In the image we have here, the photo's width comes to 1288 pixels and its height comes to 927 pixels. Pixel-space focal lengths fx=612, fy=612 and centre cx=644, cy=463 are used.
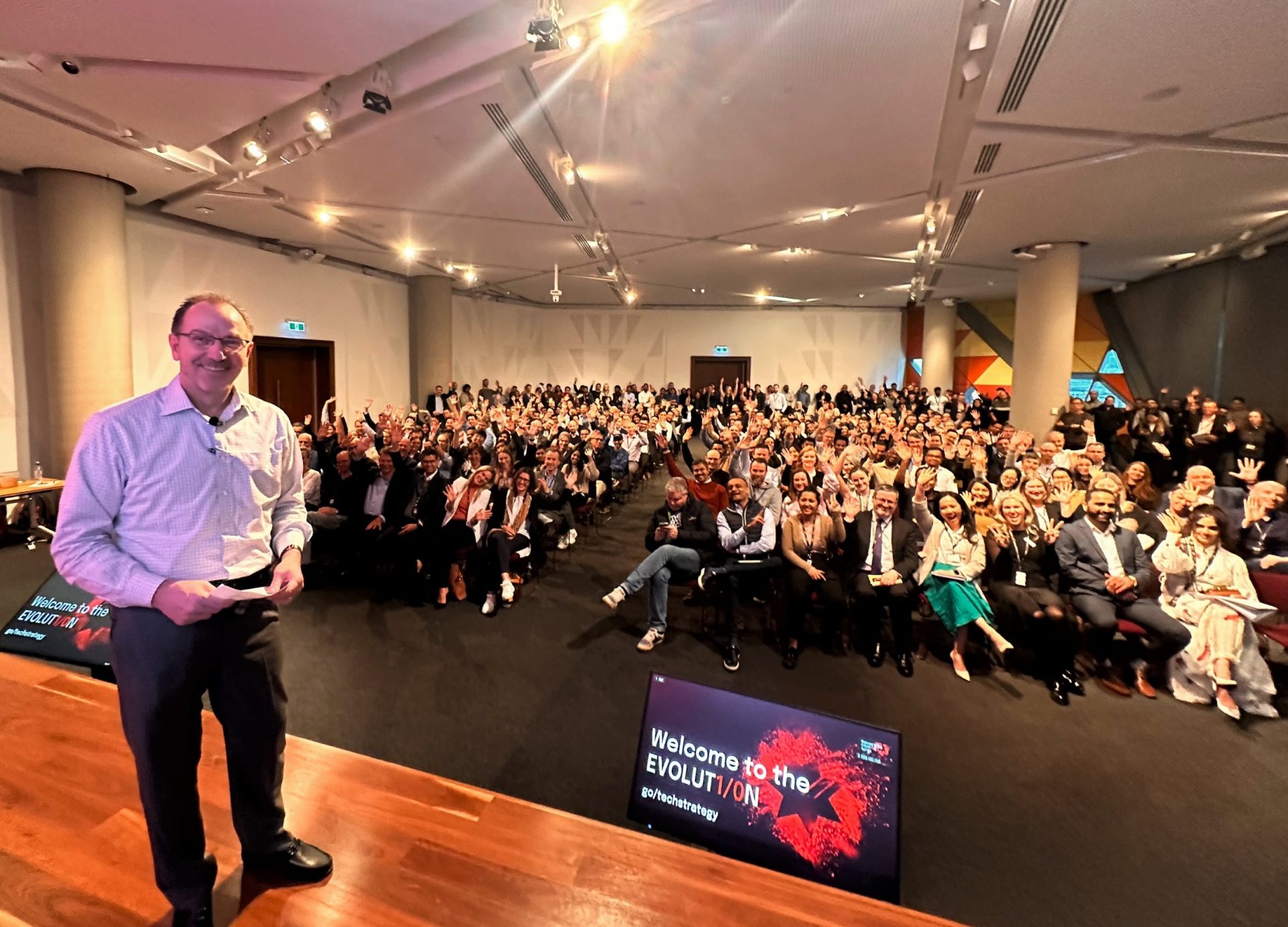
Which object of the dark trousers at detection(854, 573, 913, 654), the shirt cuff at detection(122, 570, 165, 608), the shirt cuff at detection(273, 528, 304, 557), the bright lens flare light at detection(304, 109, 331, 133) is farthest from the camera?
the bright lens flare light at detection(304, 109, 331, 133)

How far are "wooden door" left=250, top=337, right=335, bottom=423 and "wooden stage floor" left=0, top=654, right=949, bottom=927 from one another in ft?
30.5

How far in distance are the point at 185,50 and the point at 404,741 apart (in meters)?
4.28

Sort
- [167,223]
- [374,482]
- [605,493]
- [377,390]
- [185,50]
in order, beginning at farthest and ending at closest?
[377,390], [167,223], [605,493], [374,482], [185,50]

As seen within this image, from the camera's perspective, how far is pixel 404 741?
2826mm

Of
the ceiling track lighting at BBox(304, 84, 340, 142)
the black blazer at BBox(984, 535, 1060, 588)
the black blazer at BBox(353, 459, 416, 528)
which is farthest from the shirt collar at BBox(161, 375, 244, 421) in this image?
the black blazer at BBox(984, 535, 1060, 588)

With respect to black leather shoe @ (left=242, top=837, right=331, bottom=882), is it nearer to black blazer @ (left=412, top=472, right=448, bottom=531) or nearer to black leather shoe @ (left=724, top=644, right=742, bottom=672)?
black leather shoe @ (left=724, top=644, right=742, bottom=672)

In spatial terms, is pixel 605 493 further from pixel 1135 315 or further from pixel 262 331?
pixel 1135 315

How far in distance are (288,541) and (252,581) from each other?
0.13m

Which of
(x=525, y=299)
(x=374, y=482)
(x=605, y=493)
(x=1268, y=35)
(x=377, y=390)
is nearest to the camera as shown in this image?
(x=1268, y=35)

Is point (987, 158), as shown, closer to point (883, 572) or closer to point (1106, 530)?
point (1106, 530)

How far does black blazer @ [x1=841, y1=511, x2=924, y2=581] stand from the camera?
389 centimetres

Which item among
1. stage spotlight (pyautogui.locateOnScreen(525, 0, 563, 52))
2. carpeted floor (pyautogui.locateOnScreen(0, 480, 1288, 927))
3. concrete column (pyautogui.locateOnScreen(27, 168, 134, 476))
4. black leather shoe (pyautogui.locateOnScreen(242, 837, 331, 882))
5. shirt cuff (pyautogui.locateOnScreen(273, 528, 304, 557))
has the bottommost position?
carpeted floor (pyautogui.locateOnScreen(0, 480, 1288, 927))

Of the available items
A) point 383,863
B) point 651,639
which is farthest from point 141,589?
point 651,639

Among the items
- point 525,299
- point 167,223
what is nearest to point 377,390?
point 167,223
